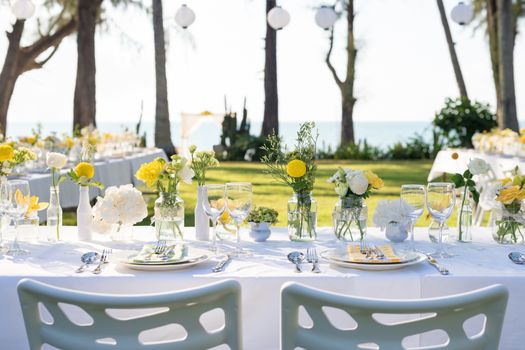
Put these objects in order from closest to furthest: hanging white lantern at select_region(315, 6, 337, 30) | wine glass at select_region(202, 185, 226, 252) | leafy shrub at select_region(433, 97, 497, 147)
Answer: wine glass at select_region(202, 185, 226, 252), hanging white lantern at select_region(315, 6, 337, 30), leafy shrub at select_region(433, 97, 497, 147)

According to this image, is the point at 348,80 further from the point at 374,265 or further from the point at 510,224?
the point at 374,265

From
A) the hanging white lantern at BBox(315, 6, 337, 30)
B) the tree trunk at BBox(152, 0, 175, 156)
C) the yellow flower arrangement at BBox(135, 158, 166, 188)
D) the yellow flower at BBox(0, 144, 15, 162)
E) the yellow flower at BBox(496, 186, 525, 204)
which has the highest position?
the hanging white lantern at BBox(315, 6, 337, 30)

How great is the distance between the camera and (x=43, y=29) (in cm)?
1455

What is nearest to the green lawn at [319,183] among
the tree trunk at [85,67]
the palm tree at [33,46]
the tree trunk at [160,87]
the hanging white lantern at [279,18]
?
the tree trunk at [160,87]

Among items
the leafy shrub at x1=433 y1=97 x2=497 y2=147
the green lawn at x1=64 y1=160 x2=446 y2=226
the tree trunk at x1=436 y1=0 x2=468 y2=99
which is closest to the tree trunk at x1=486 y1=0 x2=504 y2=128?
the leafy shrub at x1=433 y1=97 x2=497 y2=147

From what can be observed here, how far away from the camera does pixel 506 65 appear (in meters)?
11.4

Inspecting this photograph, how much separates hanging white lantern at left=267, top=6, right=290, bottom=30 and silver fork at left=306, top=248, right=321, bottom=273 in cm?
1044

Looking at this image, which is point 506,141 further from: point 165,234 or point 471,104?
point 471,104

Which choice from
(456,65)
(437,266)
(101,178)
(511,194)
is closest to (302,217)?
(437,266)

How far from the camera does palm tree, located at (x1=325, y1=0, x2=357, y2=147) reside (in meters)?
16.6

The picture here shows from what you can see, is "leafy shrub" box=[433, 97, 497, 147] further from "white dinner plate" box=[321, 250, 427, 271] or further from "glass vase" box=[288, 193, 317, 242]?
"white dinner plate" box=[321, 250, 427, 271]

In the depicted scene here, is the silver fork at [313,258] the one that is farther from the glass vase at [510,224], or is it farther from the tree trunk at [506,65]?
the tree trunk at [506,65]

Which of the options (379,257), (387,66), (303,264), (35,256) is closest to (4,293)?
(35,256)

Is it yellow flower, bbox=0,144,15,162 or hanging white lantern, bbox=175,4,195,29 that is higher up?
hanging white lantern, bbox=175,4,195,29
